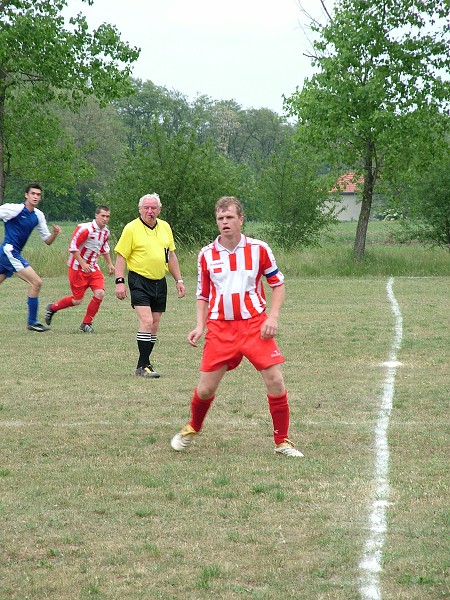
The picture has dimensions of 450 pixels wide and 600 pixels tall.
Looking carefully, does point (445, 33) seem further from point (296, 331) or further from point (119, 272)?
point (119, 272)

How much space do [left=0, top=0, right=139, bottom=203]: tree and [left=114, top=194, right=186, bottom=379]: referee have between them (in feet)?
73.8

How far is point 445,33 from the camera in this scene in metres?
33.5

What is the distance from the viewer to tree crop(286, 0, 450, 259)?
32.7 m

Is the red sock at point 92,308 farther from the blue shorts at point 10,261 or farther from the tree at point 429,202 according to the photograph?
the tree at point 429,202

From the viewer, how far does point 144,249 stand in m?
11.0

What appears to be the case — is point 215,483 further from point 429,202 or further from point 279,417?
point 429,202

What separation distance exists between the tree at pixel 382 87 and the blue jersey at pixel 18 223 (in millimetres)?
19782

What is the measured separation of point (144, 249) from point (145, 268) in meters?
0.21

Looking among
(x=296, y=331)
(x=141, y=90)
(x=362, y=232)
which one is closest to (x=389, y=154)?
(x=362, y=232)

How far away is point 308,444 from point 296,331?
8080mm

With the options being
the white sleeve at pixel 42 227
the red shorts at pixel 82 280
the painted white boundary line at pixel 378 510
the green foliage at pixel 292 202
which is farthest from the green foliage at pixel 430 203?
the painted white boundary line at pixel 378 510

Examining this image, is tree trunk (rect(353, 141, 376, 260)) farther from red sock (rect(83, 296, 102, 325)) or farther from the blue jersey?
the blue jersey

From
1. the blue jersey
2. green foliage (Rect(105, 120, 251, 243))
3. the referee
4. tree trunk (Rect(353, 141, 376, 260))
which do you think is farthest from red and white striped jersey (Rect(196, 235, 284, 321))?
tree trunk (Rect(353, 141, 376, 260))

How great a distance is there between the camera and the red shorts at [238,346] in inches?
276
